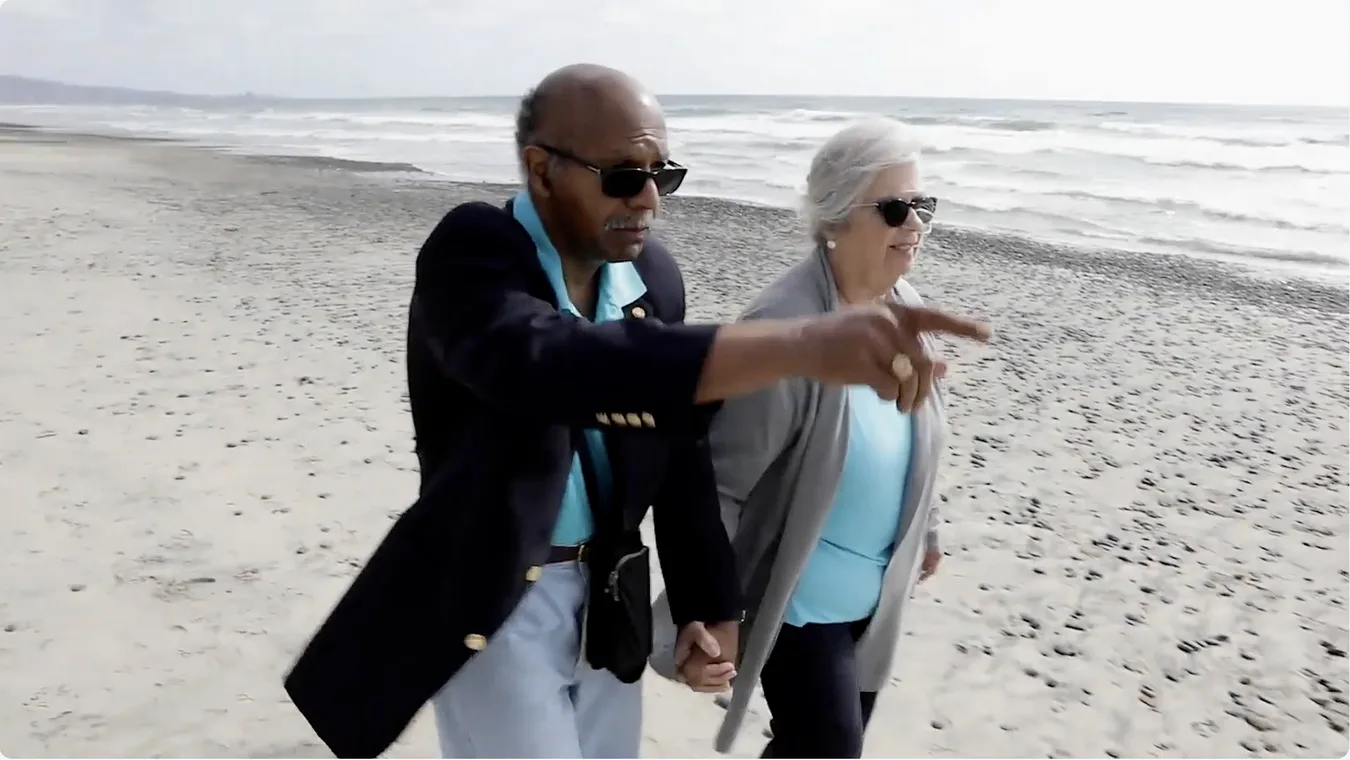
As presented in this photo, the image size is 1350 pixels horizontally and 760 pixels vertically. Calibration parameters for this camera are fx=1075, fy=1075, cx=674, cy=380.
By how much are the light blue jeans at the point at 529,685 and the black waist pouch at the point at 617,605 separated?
2cm

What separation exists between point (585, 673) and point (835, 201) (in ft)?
4.26

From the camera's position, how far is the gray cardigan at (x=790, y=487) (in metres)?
2.45

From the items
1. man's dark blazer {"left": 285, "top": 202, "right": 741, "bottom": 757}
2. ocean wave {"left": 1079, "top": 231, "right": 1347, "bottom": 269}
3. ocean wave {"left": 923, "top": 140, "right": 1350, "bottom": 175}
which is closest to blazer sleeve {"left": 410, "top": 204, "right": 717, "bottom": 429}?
man's dark blazer {"left": 285, "top": 202, "right": 741, "bottom": 757}

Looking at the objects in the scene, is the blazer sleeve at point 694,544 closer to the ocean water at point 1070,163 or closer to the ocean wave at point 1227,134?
the ocean water at point 1070,163

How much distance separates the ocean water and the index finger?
8.14 m

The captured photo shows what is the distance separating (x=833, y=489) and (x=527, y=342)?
1.30 meters

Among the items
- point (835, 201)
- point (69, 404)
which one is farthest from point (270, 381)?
point (835, 201)

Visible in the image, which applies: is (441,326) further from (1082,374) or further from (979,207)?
(979,207)

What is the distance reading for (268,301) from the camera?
10.1 metres

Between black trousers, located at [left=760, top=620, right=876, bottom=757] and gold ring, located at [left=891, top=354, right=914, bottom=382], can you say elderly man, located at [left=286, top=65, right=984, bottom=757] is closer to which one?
gold ring, located at [left=891, top=354, right=914, bottom=382]

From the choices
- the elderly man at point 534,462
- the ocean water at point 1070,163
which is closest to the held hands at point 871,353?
the elderly man at point 534,462

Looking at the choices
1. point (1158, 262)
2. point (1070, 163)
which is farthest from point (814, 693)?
point (1070, 163)

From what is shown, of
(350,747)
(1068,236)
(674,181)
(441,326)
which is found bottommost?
(1068,236)

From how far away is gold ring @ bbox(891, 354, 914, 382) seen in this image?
3.73 feet
